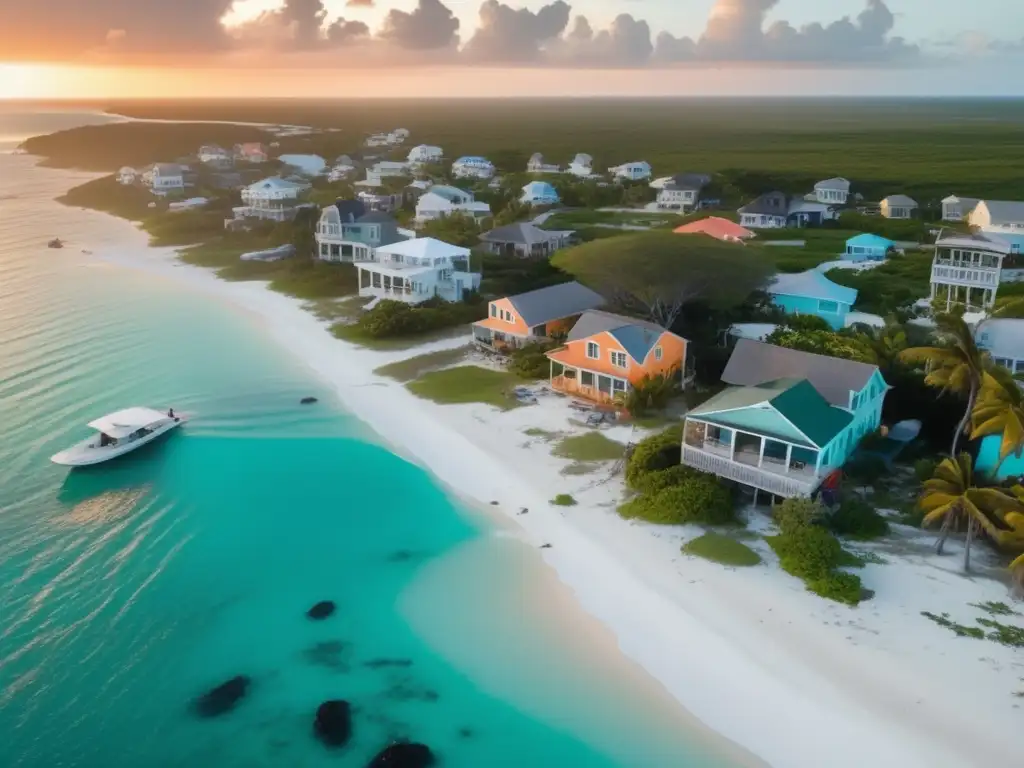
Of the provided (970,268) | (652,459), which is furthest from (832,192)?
(652,459)

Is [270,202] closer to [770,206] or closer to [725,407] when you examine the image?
[770,206]

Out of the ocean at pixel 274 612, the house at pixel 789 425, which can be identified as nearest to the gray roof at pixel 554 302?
the ocean at pixel 274 612

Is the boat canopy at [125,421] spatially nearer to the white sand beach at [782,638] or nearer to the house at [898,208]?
the white sand beach at [782,638]

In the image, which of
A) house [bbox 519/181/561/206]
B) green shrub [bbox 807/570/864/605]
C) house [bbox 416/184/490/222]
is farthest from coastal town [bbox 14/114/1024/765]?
house [bbox 519/181/561/206]

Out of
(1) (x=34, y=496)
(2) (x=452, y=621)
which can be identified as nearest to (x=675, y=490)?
(2) (x=452, y=621)

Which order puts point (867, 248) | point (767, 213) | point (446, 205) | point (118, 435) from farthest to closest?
1. point (767, 213)
2. point (446, 205)
3. point (867, 248)
4. point (118, 435)

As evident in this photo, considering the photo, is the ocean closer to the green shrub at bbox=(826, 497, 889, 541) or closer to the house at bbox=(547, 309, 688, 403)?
the green shrub at bbox=(826, 497, 889, 541)

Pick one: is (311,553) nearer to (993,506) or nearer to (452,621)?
(452,621)
